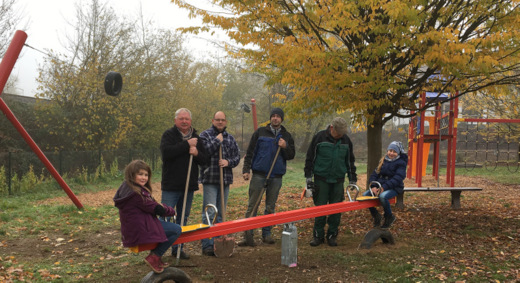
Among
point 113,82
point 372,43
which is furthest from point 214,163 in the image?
point 113,82

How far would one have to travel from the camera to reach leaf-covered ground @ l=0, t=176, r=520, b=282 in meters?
4.23

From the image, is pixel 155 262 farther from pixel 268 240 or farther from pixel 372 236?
pixel 372 236

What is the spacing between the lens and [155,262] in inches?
138

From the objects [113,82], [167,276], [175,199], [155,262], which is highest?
[113,82]

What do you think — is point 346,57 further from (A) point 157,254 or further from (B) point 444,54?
(A) point 157,254

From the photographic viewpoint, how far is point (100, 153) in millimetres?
15547

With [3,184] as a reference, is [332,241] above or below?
above

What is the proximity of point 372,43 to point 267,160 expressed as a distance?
2.55 meters

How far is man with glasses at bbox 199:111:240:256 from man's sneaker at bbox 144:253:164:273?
1.36 metres

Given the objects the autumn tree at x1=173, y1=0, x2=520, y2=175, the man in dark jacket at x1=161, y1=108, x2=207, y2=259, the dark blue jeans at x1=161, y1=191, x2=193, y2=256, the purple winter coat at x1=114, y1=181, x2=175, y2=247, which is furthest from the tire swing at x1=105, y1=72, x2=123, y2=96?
the purple winter coat at x1=114, y1=181, x2=175, y2=247

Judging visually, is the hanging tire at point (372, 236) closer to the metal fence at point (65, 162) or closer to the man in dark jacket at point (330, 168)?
the man in dark jacket at point (330, 168)

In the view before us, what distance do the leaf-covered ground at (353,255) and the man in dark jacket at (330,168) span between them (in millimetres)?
309

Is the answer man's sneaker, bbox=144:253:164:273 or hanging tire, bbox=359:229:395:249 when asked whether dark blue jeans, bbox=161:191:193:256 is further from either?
hanging tire, bbox=359:229:395:249

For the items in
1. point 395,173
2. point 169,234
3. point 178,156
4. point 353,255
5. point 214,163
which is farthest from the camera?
point 395,173
